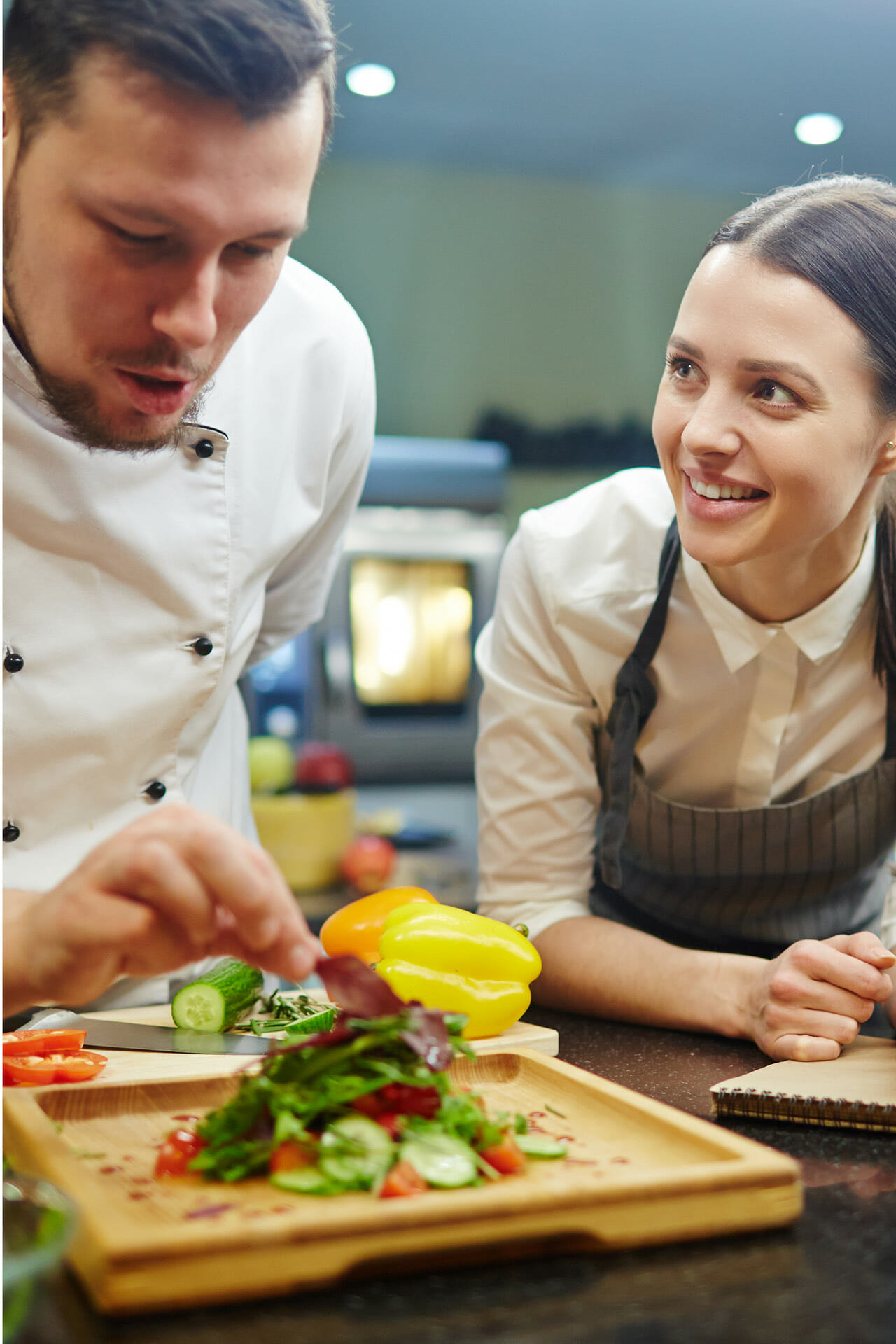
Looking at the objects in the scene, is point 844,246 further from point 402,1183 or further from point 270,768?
point 270,768

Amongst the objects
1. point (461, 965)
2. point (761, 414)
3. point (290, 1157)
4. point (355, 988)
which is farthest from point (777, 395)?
point (290, 1157)

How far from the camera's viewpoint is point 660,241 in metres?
3.39

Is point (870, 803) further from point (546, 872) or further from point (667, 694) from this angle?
point (546, 872)

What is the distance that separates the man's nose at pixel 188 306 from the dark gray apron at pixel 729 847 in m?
0.68

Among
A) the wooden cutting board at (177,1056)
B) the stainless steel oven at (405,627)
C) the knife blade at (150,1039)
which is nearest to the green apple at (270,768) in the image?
the stainless steel oven at (405,627)

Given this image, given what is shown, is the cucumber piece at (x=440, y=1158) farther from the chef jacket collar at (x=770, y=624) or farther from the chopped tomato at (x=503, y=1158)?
the chef jacket collar at (x=770, y=624)

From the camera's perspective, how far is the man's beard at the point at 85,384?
869 mm

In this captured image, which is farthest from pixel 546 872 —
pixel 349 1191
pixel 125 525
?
pixel 349 1191

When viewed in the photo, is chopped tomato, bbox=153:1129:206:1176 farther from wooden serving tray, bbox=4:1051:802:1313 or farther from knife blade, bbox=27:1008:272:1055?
knife blade, bbox=27:1008:272:1055

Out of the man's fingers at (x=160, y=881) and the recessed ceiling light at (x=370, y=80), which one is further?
the recessed ceiling light at (x=370, y=80)

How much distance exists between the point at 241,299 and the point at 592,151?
2.65 meters

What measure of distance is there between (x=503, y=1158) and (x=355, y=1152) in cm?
9

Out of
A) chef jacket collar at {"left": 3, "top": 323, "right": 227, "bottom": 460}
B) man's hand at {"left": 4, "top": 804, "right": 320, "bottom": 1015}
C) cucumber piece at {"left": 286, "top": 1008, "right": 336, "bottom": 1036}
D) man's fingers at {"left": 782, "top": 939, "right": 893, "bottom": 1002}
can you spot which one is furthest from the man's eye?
man's fingers at {"left": 782, "top": 939, "right": 893, "bottom": 1002}

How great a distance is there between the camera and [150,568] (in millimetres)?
1136
